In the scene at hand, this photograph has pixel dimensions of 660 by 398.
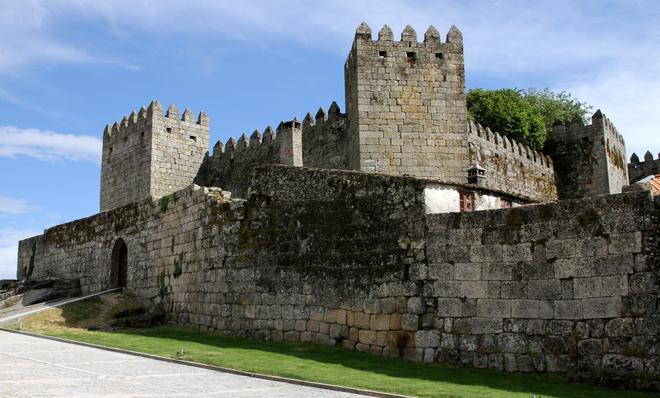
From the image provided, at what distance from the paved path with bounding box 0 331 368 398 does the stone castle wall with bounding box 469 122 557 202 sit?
48.2 feet

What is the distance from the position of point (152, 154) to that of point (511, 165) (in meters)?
17.0

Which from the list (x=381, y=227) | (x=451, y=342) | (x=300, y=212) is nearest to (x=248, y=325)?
(x=300, y=212)

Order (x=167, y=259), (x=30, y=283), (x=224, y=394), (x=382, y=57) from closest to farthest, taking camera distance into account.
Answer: (x=224, y=394) → (x=167, y=259) → (x=382, y=57) → (x=30, y=283)

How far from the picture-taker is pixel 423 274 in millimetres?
13359

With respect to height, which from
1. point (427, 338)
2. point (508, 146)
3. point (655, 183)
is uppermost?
point (508, 146)

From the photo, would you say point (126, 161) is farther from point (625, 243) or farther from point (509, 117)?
point (625, 243)

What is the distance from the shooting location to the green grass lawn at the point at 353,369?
10.5 metres

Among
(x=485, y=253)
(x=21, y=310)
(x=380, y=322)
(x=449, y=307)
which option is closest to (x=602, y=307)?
(x=485, y=253)

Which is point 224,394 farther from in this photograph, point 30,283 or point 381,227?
point 30,283

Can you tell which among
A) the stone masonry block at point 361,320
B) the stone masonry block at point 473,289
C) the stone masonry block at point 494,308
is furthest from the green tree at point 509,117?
the stone masonry block at point 494,308

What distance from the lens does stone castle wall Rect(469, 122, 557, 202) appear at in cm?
2769

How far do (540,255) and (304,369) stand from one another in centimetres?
449

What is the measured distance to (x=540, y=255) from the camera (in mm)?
12133

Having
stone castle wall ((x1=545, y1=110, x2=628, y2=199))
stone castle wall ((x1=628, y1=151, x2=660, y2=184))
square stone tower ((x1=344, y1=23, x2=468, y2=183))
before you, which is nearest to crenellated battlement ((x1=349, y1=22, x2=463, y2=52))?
square stone tower ((x1=344, y1=23, x2=468, y2=183))
